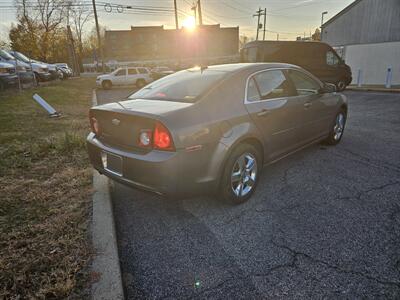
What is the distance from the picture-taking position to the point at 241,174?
119 inches

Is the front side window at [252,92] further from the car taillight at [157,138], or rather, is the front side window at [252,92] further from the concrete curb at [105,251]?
the concrete curb at [105,251]

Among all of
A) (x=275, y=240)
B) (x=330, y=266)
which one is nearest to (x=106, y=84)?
(x=275, y=240)

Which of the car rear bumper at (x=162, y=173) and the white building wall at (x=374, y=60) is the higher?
the white building wall at (x=374, y=60)

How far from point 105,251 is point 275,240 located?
1.48 meters

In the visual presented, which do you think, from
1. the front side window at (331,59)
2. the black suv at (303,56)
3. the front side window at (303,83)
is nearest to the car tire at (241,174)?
the front side window at (303,83)

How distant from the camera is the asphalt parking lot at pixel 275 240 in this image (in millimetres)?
1921

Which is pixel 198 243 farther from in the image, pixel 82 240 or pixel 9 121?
pixel 9 121

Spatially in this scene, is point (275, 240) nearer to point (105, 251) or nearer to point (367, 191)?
point (105, 251)

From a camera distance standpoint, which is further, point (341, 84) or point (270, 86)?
point (341, 84)

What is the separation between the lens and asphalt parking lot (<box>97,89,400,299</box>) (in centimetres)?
192

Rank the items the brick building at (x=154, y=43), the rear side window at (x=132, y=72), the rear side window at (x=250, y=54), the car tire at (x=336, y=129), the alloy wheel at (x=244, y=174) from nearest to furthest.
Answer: the alloy wheel at (x=244, y=174) → the car tire at (x=336, y=129) → the rear side window at (x=250, y=54) → the rear side window at (x=132, y=72) → the brick building at (x=154, y=43)

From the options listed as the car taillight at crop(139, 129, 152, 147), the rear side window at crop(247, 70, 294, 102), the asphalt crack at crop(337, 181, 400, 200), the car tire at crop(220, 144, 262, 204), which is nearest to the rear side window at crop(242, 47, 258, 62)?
the rear side window at crop(247, 70, 294, 102)

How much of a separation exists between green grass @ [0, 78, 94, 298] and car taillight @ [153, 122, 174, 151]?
106cm

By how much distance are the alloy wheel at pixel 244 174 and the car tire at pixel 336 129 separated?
242 cm
